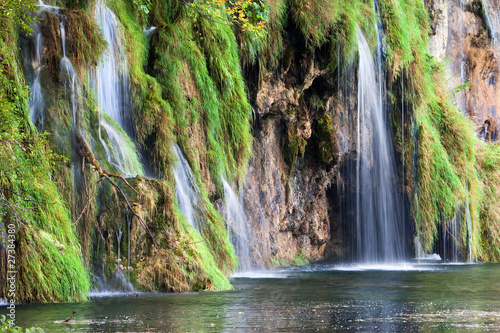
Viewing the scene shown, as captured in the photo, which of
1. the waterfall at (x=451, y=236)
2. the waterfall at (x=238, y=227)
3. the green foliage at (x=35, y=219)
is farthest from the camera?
the waterfall at (x=451, y=236)

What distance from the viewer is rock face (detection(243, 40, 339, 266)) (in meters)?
19.2

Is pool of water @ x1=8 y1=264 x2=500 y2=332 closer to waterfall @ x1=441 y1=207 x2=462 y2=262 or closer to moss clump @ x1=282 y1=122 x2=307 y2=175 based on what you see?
moss clump @ x1=282 y1=122 x2=307 y2=175

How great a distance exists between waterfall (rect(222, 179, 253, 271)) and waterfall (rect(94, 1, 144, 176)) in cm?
319

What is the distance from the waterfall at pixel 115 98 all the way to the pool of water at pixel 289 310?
2.66m

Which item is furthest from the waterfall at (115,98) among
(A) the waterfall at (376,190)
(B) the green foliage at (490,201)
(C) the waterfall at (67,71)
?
(B) the green foliage at (490,201)

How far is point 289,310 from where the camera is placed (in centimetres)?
859

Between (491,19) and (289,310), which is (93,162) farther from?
(491,19)

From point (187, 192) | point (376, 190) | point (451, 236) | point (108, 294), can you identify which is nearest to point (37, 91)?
point (108, 294)

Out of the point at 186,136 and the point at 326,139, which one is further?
the point at 326,139

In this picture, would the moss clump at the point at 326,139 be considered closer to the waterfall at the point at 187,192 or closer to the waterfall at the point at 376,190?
the waterfall at the point at 376,190

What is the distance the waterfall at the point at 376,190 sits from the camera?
21.3m

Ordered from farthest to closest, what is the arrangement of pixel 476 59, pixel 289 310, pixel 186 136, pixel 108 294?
pixel 476 59, pixel 186 136, pixel 108 294, pixel 289 310

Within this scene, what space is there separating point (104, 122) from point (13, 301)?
3.92 meters

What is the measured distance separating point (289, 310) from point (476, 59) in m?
28.1
